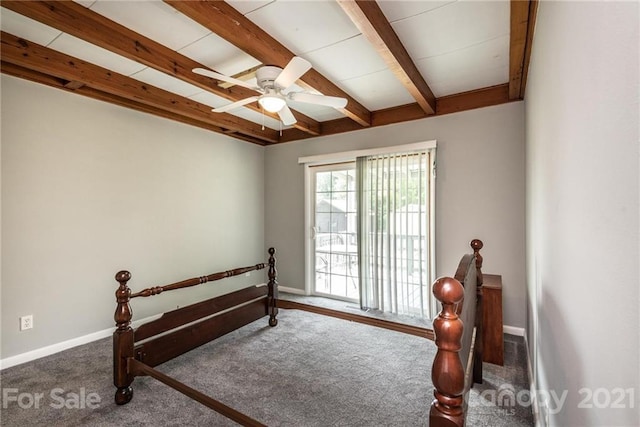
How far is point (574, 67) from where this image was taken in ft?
3.00

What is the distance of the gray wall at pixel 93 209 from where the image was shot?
2.53 metres

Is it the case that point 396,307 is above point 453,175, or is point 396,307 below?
below

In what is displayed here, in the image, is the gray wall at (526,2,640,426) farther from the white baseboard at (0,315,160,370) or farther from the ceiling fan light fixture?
the white baseboard at (0,315,160,370)

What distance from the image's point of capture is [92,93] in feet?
9.57

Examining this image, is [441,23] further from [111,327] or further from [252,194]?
[111,327]

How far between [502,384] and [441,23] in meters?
2.62

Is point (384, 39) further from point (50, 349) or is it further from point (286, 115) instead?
point (50, 349)

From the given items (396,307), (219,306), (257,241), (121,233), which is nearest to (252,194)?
(257,241)

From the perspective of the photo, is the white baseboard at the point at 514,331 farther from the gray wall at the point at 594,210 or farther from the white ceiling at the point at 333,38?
the white ceiling at the point at 333,38

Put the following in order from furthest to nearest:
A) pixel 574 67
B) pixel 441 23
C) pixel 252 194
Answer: pixel 252 194, pixel 441 23, pixel 574 67

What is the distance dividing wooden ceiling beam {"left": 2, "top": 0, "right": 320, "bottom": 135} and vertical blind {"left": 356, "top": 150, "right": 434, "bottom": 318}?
216 centimetres

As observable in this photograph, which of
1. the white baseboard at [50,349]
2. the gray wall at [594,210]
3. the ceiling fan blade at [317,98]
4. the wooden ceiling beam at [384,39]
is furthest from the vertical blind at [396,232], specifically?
the white baseboard at [50,349]

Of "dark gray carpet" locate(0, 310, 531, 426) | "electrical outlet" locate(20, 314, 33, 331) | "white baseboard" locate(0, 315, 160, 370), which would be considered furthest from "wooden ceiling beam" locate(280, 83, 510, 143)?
"electrical outlet" locate(20, 314, 33, 331)

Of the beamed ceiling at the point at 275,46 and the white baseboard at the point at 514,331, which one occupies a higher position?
the beamed ceiling at the point at 275,46
